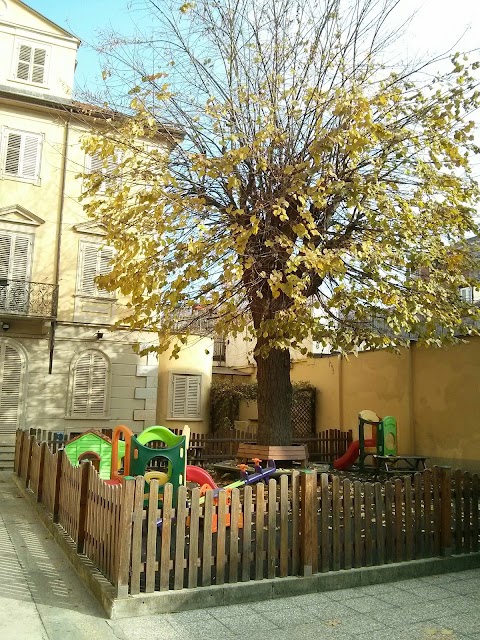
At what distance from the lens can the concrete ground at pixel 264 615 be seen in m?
4.75

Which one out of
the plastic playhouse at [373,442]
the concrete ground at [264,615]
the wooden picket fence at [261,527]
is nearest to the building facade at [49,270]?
the plastic playhouse at [373,442]

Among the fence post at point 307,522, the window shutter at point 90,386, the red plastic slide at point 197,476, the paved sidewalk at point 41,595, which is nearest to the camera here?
the paved sidewalk at point 41,595

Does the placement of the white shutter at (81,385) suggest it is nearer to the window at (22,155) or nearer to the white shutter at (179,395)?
the white shutter at (179,395)

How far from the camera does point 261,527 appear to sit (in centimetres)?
584

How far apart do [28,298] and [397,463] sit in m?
10.8

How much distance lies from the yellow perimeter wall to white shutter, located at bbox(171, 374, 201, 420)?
431 cm

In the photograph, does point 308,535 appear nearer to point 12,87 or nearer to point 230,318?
point 230,318

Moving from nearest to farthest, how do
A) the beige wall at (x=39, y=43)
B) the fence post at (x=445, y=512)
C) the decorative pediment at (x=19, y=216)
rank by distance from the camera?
1. the fence post at (x=445, y=512)
2. the decorative pediment at (x=19, y=216)
3. the beige wall at (x=39, y=43)

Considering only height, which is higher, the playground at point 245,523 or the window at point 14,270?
the window at point 14,270

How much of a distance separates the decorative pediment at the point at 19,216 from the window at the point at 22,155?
3.19 feet

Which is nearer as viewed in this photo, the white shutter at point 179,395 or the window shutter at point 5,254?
the window shutter at point 5,254

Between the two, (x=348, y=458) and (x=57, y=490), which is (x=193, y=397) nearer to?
(x=348, y=458)

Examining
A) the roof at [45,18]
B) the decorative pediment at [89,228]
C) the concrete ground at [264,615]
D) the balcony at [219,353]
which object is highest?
the roof at [45,18]

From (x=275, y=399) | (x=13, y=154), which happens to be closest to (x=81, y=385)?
(x=13, y=154)
